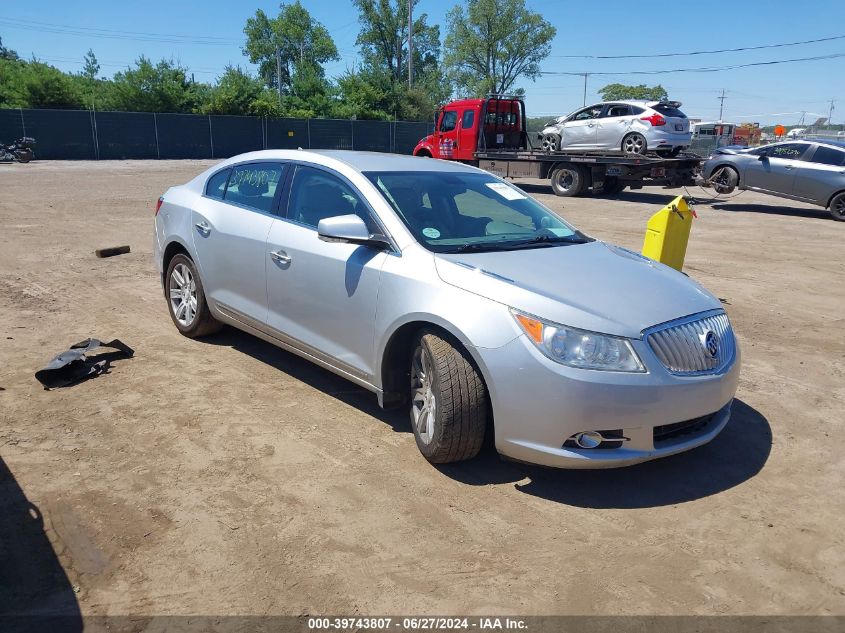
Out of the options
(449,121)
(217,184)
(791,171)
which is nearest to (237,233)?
(217,184)

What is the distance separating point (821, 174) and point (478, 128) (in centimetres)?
968

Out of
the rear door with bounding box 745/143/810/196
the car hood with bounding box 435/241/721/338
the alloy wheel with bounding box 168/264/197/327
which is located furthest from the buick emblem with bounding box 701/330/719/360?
the rear door with bounding box 745/143/810/196

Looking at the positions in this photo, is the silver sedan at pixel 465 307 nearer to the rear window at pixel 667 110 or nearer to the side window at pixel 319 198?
the side window at pixel 319 198

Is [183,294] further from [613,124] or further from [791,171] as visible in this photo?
[613,124]

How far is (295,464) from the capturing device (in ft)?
12.4

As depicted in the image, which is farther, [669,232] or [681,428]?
[669,232]

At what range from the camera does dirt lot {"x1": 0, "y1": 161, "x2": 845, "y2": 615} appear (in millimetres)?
2785

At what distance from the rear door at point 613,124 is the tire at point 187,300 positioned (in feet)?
51.2

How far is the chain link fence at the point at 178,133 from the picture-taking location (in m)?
33.6

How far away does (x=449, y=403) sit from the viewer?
3.51 meters

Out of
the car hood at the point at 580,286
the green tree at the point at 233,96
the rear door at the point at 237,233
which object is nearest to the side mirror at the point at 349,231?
the car hood at the point at 580,286

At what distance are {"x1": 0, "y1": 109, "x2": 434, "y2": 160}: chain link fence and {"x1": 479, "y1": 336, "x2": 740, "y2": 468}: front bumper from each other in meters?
36.4

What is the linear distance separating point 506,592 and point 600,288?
1680 millimetres

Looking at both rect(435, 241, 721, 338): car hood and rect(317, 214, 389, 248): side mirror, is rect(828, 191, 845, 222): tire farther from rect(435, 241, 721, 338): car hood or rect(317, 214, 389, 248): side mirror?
rect(317, 214, 389, 248): side mirror
